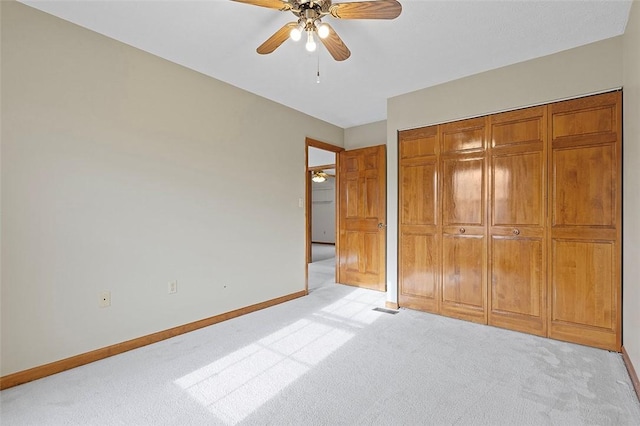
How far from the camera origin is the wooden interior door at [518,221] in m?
2.80

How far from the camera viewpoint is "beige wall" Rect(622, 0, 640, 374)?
1.97 meters

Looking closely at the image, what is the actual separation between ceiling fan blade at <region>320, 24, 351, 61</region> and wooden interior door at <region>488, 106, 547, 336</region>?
173 centimetres

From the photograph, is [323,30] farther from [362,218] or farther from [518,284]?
[362,218]

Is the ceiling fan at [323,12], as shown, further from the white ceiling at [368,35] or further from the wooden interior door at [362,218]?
the wooden interior door at [362,218]

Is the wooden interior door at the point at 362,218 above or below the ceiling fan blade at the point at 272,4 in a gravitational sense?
below

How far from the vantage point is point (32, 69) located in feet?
6.96

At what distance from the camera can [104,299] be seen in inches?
95.7

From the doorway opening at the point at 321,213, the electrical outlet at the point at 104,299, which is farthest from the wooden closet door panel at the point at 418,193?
the electrical outlet at the point at 104,299

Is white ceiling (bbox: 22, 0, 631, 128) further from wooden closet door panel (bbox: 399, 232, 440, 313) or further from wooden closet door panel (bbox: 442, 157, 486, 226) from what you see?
wooden closet door panel (bbox: 399, 232, 440, 313)

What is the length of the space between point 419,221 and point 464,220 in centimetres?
47

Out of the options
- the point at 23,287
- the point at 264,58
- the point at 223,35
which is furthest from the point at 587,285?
the point at 23,287

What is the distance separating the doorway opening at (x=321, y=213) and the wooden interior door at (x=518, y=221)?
88.8 inches

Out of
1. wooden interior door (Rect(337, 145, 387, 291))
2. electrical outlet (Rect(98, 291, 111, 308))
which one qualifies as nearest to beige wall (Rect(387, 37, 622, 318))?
wooden interior door (Rect(337, 145, 387, 291))

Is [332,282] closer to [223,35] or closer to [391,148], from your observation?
[391,148]
